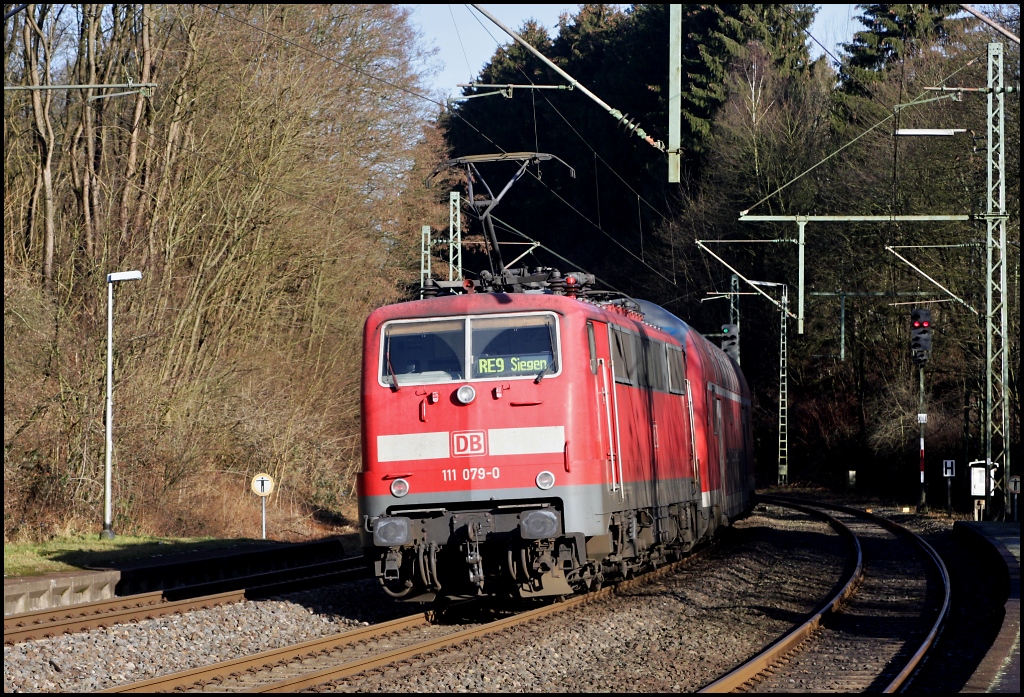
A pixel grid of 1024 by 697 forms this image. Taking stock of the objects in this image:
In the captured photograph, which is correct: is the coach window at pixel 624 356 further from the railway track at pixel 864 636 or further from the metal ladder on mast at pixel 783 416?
the metal ladder on mast at pixel 783 416

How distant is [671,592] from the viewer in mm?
14523

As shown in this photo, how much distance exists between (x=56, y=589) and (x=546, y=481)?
643cm

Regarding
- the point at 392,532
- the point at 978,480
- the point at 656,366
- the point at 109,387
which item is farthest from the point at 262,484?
the point at 978,480

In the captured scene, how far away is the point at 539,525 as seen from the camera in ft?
36.0

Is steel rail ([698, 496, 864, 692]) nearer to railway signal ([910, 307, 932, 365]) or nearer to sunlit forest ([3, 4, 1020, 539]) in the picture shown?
sunlit forest ([3, 4, 1020, 539])

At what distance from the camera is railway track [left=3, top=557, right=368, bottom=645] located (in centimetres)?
1160

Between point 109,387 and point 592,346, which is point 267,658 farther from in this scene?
point 109,387

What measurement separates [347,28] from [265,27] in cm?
310

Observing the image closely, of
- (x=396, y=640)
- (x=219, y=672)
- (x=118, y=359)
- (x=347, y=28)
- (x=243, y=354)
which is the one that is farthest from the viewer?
(x=347, y=28)

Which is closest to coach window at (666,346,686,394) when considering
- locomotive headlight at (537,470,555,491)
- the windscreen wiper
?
locomotive headlight at (537,470,555,491)

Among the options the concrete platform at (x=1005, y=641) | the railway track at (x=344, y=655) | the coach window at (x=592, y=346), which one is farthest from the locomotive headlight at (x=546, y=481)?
the concrete platform at (x=1005, y=641)

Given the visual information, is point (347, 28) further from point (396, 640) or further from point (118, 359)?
point (396, 640)

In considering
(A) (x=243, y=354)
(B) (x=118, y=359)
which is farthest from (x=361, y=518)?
(A) (x=243, y=354)

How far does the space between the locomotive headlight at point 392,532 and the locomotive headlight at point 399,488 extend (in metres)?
0.29
